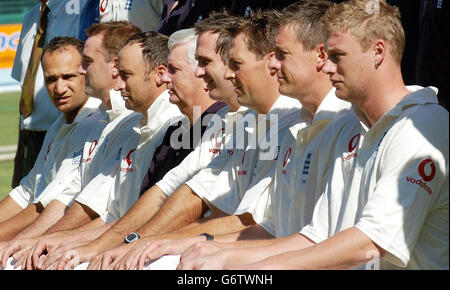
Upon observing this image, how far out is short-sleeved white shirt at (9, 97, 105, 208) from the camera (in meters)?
7.11

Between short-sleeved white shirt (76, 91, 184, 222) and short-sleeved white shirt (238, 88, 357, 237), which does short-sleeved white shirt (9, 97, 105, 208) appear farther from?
short-sleeved white shirt (238, 88, 357, 237)

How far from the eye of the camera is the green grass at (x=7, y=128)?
1076 cm

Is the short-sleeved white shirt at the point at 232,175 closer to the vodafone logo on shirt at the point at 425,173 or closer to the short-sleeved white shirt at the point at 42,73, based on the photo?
the vodafone logo on shirt at the point at 425,173

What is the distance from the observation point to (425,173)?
3.80 meters

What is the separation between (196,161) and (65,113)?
1.91 meters

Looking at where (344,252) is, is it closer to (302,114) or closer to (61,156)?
(302,114)

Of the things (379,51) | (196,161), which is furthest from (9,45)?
(379,51)

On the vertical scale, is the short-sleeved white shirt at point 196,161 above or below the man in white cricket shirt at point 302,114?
below

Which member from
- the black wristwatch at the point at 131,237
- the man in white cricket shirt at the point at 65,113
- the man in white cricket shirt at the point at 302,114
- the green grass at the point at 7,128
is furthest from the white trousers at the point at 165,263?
the green grass at the point at 7,128

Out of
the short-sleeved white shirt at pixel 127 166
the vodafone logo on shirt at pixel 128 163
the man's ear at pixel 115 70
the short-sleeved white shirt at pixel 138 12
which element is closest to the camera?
the short-sleeved white shirt at pixel 127 166

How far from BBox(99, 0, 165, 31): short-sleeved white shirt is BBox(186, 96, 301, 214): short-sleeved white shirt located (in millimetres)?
2468

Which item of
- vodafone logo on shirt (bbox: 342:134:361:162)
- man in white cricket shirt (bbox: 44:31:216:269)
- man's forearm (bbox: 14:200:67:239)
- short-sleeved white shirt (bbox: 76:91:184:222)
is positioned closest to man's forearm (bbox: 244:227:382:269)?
vodafone logo on shirt (bbox: 342:134:361:162)

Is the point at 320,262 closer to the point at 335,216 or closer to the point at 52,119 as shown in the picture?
the point at 335,216

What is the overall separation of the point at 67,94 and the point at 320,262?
374cm
